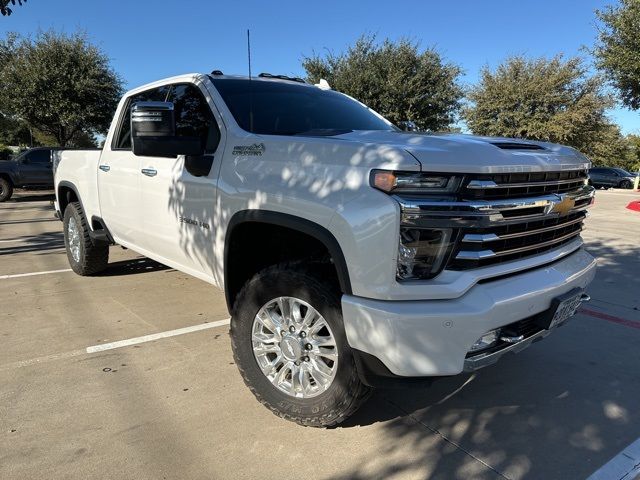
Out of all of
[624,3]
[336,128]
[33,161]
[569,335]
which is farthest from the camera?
[33,161]

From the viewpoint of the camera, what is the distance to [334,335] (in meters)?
2.58

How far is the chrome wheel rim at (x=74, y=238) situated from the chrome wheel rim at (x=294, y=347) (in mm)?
3784

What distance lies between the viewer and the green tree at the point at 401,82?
1991cm

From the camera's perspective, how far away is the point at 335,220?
2.45 meters

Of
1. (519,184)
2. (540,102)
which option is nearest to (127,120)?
(519,184)

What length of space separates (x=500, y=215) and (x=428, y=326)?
66cm

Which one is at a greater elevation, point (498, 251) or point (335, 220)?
point (335, 220)

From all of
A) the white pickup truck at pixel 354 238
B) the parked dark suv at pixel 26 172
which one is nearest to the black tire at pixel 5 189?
the parked dark suv at pixel 26 172

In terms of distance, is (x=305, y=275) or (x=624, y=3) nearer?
(x=305, y=275)

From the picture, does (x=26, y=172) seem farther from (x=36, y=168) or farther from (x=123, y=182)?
(x=123, y=182)

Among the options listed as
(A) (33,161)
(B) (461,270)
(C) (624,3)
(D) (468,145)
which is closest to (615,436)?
(B) (461,270)

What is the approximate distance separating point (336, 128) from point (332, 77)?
1860 cm

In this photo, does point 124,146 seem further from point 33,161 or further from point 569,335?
point 33,161

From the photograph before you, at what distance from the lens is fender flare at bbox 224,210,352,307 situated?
8.01ft
